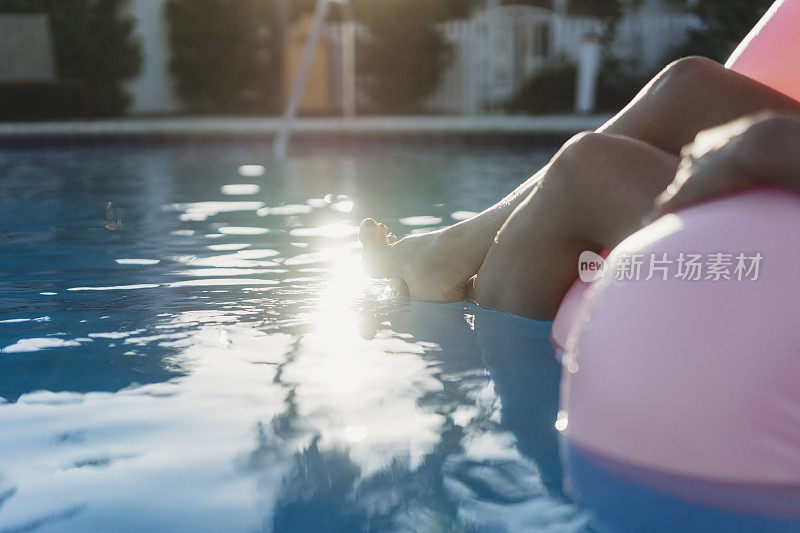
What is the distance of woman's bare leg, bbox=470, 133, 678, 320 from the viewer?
2.15m

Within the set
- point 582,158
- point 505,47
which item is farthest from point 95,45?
point 582,158

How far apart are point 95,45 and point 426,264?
1356 cm

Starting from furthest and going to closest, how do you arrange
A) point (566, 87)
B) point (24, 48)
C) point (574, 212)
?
point (566, 87)
point (24, 48)
point (574, 212)

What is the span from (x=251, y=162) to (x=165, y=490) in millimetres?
8113

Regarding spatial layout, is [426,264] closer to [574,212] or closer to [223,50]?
[574,212]

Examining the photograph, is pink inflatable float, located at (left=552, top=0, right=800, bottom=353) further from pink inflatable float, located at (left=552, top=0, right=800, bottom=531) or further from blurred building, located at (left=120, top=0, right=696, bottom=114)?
blurred building, located at (left=120, top=0, right=696, bottom=114)

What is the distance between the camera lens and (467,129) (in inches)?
454

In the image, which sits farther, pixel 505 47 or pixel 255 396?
pixel 505 47

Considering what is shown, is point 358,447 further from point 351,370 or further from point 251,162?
point 251,162

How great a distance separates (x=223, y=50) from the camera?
16422mm

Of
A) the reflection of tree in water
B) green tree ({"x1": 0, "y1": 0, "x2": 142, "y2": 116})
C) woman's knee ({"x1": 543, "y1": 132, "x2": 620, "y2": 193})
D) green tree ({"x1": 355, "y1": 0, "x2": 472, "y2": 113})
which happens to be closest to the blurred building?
green tree ({"x1": 355, "y1": 0, "x2": 472, "y2": 113})

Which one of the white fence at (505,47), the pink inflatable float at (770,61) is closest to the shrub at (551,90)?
the white fence at (505,47)

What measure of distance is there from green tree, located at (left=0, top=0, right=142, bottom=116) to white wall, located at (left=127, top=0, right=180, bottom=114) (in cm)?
44

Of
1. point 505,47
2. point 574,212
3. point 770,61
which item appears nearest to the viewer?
point 574,212
